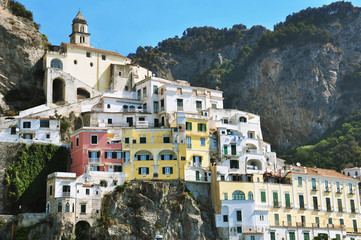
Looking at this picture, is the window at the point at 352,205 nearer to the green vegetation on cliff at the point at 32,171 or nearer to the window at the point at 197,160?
the window at the point at 197,160

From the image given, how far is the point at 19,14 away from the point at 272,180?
142ft

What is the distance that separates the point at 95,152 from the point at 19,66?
1993 centimetres

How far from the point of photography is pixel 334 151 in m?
90.6

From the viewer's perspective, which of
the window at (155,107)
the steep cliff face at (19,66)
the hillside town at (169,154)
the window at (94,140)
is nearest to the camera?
the hillside town at (169,154)

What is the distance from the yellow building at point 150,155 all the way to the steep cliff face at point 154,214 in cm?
150

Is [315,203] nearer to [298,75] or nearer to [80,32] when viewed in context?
[298,75]

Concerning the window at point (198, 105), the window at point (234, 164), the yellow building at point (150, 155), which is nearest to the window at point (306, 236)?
the window at point (234, 164)

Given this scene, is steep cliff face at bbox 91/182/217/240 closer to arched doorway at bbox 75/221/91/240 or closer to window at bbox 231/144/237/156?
arched doorway at bbox 75/221/91/240

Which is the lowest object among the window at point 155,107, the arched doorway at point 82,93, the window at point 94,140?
the window at point 94,140

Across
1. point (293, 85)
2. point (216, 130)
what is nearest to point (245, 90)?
point (293, 85)

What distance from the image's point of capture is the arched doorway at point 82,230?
2306 inches

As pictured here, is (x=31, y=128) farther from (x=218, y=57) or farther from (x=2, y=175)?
(x=218, y=57)

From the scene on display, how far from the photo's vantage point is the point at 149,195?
62.8 meters

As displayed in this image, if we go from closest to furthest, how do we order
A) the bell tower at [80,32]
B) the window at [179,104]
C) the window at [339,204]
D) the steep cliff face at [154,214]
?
the steep cliff face at [154,214]
the window at [339,204]
the window at [179,104]
the bell tower at [80,32]
